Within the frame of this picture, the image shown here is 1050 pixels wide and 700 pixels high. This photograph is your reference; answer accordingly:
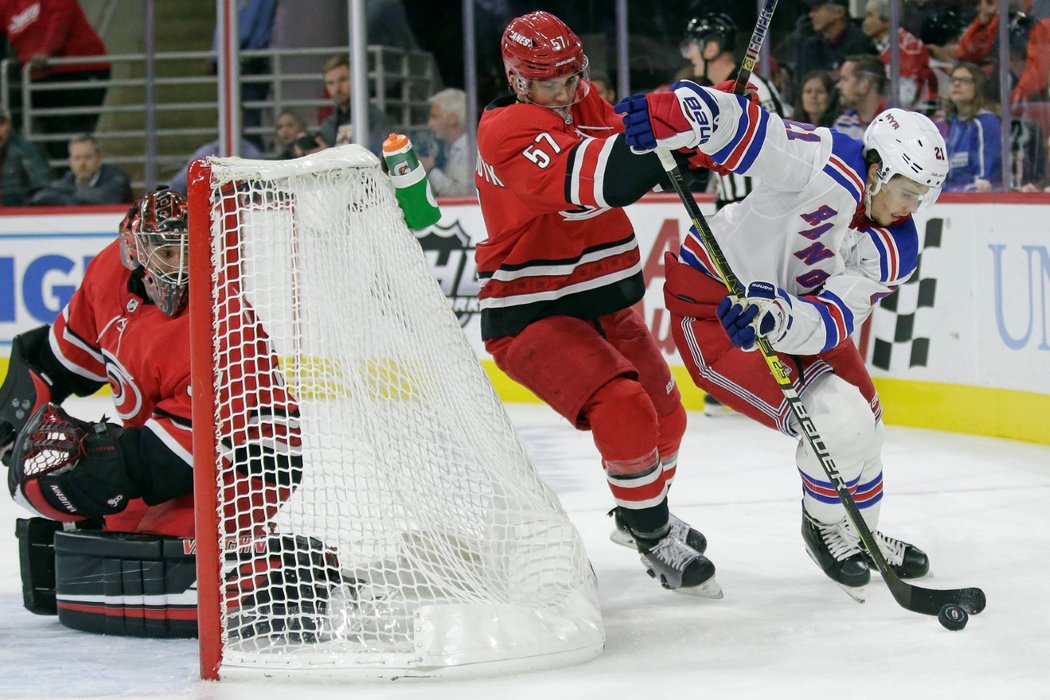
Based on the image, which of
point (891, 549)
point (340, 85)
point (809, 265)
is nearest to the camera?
point (809, 265)

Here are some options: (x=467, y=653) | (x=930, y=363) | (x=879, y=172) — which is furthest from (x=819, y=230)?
(x=930, y=363)

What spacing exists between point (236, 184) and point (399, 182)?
351 millimetres

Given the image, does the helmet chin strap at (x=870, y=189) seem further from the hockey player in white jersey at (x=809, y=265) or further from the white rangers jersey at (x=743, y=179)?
the white rangers jersey at (x=743, y=179)

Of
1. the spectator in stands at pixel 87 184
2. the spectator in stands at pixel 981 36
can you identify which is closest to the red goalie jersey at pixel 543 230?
the spectator in stands at pixel 981 36

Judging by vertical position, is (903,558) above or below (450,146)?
below

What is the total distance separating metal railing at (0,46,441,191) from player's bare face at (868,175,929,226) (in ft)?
12.7

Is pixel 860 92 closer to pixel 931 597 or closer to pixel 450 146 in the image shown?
pixel 450 146

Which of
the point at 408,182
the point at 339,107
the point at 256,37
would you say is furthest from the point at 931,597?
the point at 256,37

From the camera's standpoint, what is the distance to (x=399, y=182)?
2689mm

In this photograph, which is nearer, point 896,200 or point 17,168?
point 896,200

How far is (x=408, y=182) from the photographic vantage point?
2.69 metres

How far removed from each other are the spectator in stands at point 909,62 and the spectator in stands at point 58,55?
3698 mm

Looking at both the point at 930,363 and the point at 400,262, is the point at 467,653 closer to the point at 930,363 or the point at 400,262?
the point at 400,262

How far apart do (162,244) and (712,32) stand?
3270 millimetres
